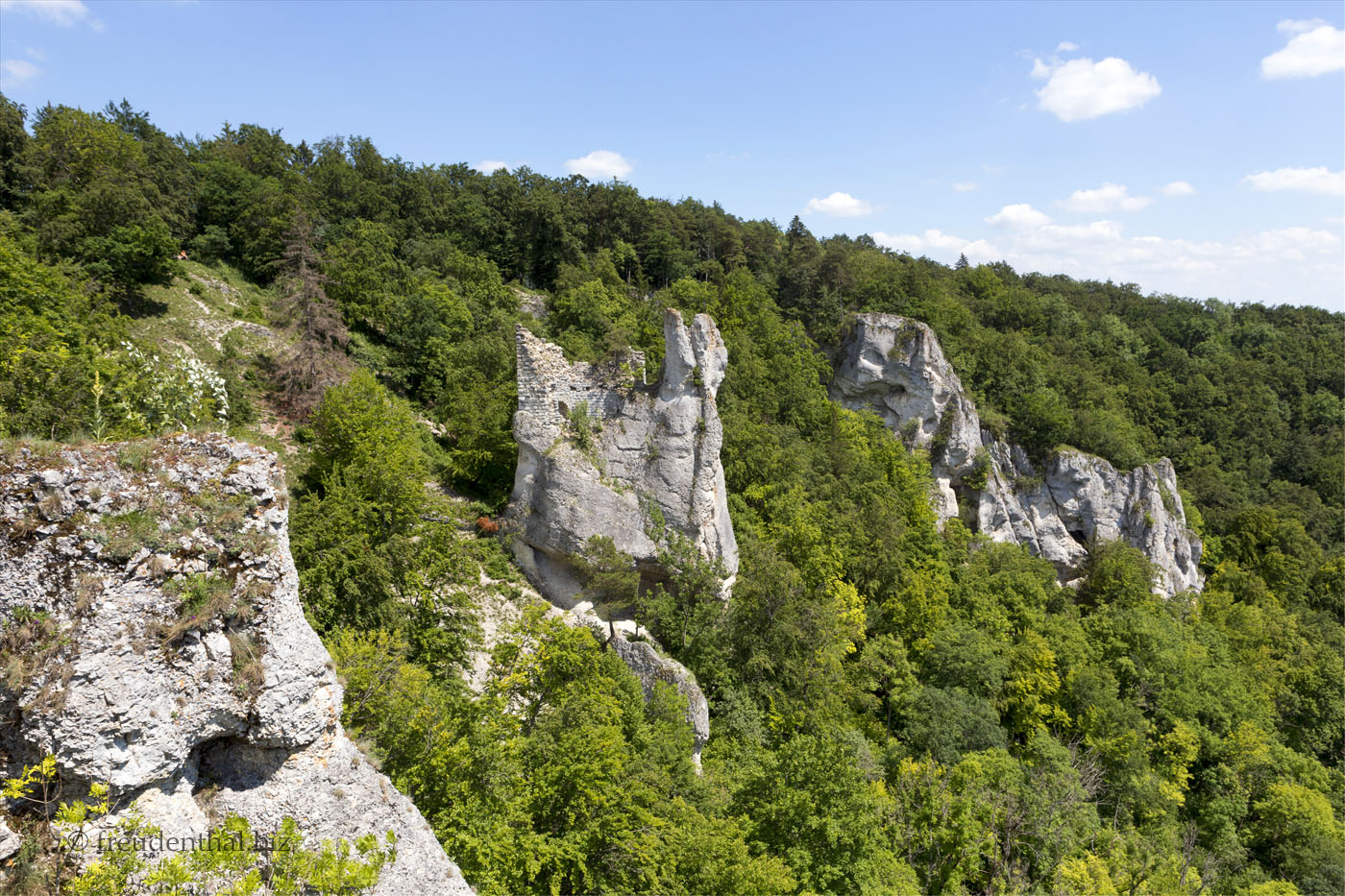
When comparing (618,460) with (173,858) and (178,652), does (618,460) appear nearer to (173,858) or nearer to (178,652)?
(178,652)

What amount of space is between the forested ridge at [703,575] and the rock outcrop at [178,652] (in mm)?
3088

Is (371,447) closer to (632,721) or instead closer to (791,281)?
(632,721)

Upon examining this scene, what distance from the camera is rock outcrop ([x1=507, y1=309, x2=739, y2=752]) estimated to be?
2130cm

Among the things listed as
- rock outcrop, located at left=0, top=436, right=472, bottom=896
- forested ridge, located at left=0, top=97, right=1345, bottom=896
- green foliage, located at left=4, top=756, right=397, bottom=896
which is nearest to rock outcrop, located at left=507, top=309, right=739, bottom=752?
forested ridge, located at left=0, top=97, right=1345, bottom=896

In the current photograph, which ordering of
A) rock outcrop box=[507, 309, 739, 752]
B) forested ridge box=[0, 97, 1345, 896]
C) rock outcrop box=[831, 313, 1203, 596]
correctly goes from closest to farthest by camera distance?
forested ridge box=[0, 97, 1345, 896]
rock outcrop box=[507, 309, 739, 752]
rock outcrop box=[831, 313, 1203, 596]

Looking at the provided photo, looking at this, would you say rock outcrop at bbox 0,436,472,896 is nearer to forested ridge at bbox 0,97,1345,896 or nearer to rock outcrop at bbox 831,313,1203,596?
forested ridge at bbox 0,97,1345,896

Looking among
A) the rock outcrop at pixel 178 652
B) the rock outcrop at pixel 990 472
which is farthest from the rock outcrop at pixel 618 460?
the rock outcrop at pixel 990 472

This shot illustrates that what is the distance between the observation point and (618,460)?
22844mm

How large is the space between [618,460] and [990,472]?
27.0 m

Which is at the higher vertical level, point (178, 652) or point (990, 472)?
point (178, 652)

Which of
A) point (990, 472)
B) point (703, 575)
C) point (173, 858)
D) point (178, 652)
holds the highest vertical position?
point (178, 652)

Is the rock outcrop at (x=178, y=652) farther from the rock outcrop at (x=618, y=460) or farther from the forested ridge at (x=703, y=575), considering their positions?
the rock outcrop at (x=618, y=460)

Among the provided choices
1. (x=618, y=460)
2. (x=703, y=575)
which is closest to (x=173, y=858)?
(x=703, y=575)

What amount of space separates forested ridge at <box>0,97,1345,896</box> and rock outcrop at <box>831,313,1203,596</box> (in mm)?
1933
